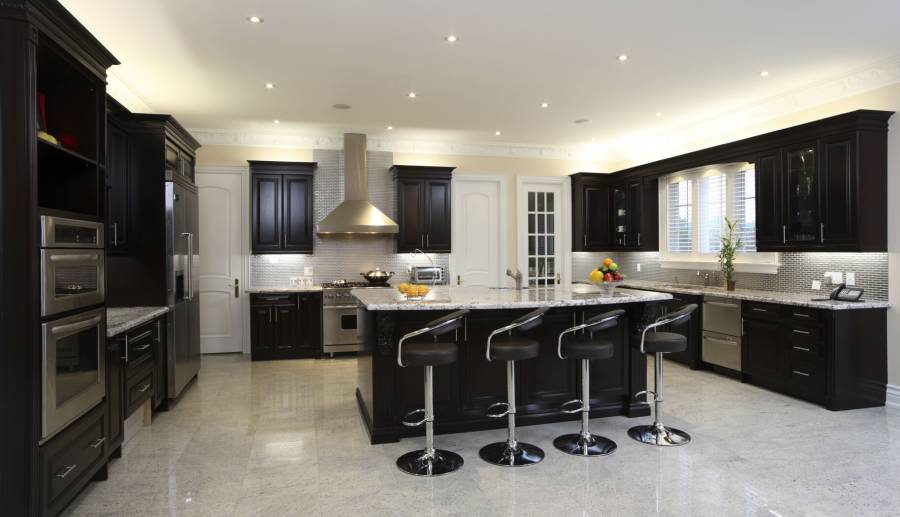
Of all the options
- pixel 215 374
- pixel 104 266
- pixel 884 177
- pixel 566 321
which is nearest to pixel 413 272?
pixel 215 374

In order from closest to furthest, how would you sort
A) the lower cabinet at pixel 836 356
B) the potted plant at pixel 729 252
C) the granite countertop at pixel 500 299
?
the granite countertop at pixel 500 299 → the lower cabinet at pixel 836 356 → the potted plant at pixel 729 252

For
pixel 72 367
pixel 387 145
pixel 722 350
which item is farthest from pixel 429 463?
pixel 387 145

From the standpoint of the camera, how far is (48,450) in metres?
2.51

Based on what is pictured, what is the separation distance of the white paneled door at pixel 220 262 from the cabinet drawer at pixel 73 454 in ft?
14.0

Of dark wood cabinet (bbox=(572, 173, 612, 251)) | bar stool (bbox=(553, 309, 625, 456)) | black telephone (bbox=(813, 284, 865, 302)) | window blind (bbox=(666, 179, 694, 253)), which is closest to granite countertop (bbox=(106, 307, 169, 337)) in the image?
bar stool (bbox=(553, 309, 625, 456))

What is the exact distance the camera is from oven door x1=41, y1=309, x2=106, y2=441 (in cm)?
249

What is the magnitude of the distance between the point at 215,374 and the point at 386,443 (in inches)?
127

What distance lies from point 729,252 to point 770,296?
959 mm

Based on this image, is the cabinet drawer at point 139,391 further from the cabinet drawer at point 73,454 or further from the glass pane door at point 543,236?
the glass pane door at point 543,236

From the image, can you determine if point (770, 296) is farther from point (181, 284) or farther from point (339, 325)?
point (181, 284)

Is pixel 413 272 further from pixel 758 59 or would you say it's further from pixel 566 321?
pixel 758 59

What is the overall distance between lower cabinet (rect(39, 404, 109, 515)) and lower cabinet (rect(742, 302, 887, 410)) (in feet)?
18.1

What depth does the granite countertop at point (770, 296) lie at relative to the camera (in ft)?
15.2

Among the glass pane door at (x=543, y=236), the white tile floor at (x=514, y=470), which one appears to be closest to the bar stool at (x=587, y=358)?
the white tile floor at (x=514, y=470)
